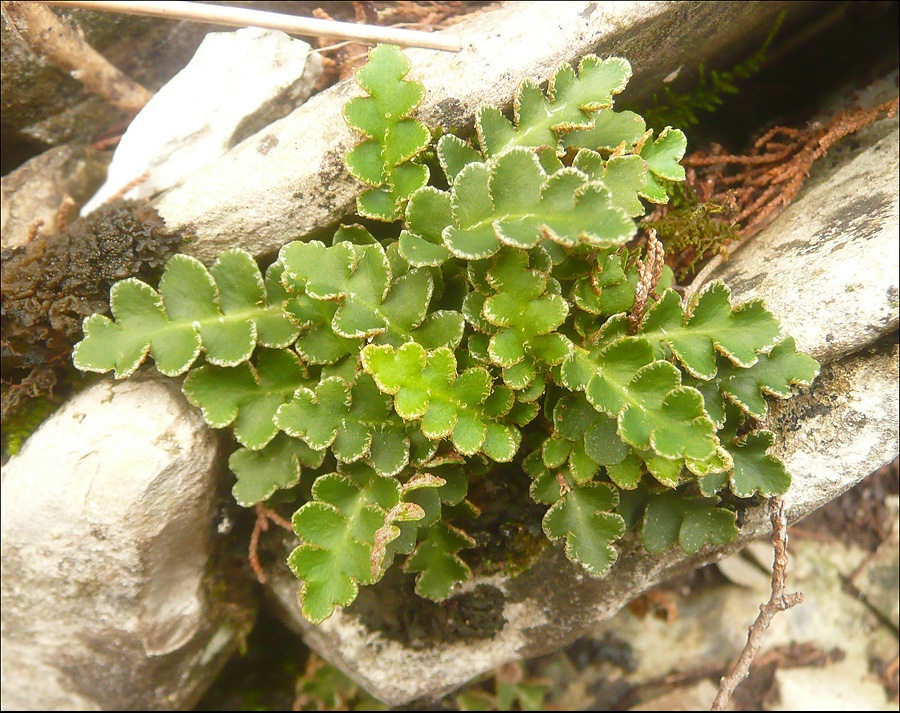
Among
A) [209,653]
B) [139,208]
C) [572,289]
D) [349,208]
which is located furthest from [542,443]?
[209,653]

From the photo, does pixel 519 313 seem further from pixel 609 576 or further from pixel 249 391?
pixel 609 576

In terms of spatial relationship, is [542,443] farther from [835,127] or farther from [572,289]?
[835,127]

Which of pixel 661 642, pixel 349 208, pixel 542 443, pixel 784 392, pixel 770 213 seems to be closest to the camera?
pixel 784 392

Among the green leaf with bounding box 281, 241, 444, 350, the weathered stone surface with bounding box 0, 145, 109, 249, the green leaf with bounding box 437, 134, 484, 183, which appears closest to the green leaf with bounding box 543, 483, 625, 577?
the green leaf with bounding box 281, 241, 444, 350

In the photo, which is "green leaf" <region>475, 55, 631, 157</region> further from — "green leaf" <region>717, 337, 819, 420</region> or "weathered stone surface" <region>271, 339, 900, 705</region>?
"weathered stone surface" <region>271, 339, 900, 705</region>

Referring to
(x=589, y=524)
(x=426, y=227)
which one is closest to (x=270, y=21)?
(x=426, y=227)

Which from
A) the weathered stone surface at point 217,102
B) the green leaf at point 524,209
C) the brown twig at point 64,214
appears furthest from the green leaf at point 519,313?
the brown twig at point 64,214
